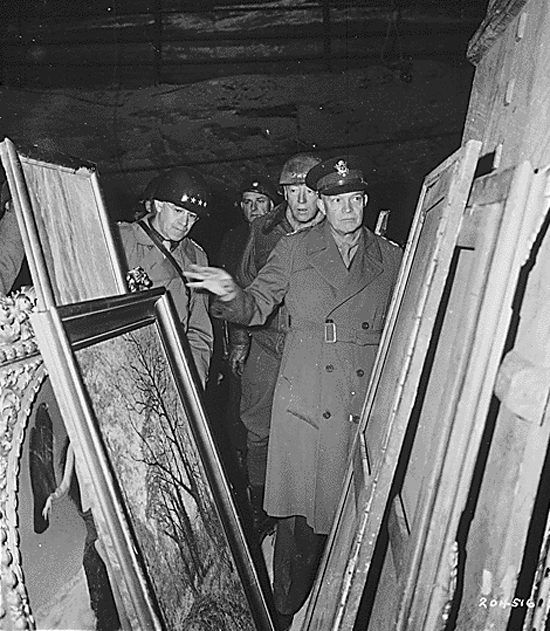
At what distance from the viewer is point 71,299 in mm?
1775

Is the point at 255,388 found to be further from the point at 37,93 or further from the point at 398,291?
the point at 37,93

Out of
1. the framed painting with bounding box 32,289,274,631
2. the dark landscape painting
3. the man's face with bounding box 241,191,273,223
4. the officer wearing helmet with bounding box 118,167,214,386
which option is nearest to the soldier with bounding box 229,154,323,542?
the officer wearing helmet with bounding box 118,167,214,386

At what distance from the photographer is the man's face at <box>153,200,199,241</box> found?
2.94m

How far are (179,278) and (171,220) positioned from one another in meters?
0.24

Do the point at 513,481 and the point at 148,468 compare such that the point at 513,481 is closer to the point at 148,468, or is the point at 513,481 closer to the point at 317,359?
the point at 148,468

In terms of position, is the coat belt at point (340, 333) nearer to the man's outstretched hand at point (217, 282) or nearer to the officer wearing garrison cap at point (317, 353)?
the officer wearing garrison cap at point (317, 353)

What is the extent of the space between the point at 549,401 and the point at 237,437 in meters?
3.05

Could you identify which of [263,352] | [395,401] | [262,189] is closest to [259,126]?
[262,189]

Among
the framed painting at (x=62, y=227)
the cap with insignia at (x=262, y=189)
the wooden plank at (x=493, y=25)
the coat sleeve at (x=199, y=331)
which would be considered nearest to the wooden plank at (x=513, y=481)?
the wooden plank at (x=493, y=25)

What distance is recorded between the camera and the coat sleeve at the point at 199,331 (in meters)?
3.02

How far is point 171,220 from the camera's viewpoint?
295cm

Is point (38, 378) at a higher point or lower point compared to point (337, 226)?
lower

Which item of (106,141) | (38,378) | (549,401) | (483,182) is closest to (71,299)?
(38,378)

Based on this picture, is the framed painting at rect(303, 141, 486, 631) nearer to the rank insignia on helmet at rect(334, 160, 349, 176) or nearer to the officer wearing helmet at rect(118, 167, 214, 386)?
the rank insignia on helmet at rect(334, 160, 349, 176)
